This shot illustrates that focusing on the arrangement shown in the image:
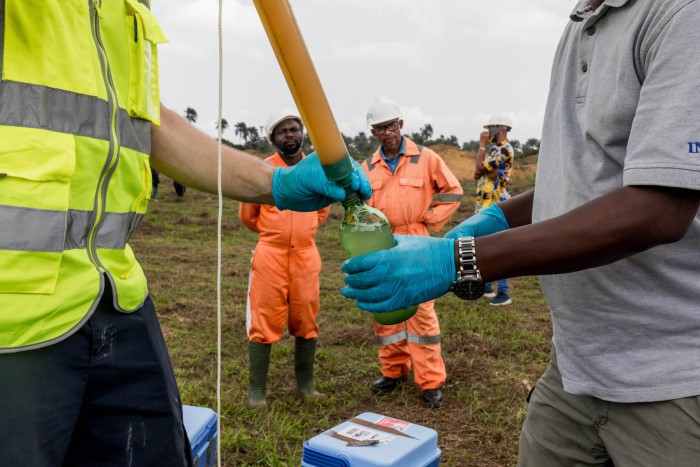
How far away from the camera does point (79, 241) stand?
1.41 meters

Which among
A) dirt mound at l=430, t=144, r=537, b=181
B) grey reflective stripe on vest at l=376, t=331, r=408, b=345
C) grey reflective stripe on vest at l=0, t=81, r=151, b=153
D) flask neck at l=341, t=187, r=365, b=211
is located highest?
dirt mound at l=430, t=144, r=537, b=181

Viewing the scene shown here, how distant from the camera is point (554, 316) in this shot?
1.62 m

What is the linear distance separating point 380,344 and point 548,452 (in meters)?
3.08

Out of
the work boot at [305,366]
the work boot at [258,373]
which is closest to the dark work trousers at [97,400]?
the work boot at [258,373]

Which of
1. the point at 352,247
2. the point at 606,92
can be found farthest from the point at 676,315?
the point at 352,247

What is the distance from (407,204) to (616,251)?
3.44 metres

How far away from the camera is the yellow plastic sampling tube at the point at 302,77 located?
1.29 m

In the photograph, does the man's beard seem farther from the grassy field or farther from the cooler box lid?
the cooler box lid

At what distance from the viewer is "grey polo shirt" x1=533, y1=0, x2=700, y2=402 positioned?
3.85 feet

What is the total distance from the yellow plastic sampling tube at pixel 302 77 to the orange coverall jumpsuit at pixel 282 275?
280cm

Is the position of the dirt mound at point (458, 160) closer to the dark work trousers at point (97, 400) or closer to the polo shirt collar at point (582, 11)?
the polo shirt collar at point (582, 11)

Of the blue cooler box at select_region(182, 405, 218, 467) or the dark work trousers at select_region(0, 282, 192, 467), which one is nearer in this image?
the dark work trousers at select_region(0, 282, 192, 467)

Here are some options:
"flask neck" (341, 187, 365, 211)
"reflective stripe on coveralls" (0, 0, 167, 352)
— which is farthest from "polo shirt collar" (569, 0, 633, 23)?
"reflective stripe on coveralls" (0, 0, 167, 352)

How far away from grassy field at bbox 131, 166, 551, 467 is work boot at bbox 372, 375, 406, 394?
0.21ft
